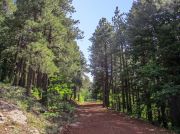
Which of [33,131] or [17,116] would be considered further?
[17,116]

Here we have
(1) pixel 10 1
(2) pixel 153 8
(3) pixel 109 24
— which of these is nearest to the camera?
(2) pixel 153 8

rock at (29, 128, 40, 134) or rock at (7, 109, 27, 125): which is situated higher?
rock at (7, 109, 27, 125)

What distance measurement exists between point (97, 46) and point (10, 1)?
55.9 feet

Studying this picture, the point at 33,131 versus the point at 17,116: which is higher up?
the point at 17,116

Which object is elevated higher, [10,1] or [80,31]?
[10,1]

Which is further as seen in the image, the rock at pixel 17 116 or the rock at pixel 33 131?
the rock at pixel 17 116

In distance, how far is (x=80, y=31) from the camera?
35250 millimetres

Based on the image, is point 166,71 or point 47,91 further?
point 47,91

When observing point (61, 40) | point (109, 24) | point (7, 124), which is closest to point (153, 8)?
point (61, 40)

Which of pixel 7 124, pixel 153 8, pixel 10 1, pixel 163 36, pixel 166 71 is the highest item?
pixel 10 1

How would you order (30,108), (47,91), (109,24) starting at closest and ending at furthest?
(30,108)
(47,91)
(109,24)

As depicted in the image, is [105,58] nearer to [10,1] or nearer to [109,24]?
[109,24]

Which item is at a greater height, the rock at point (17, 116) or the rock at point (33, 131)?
the rock at point (17, 116)

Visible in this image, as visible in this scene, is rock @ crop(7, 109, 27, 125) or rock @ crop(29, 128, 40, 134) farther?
rock @ crop(7, 109, 27, 125)
